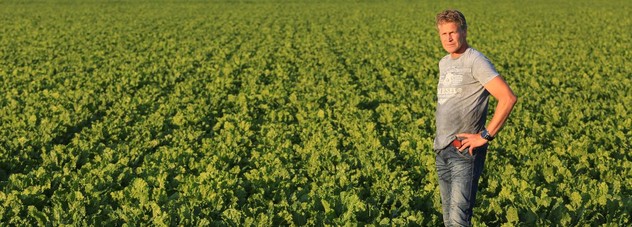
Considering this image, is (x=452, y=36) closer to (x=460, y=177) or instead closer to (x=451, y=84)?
(x=451, y=84)

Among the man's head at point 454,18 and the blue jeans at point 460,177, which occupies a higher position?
the man's head at point 454,18

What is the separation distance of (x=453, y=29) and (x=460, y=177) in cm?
117

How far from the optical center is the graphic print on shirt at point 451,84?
397 cm

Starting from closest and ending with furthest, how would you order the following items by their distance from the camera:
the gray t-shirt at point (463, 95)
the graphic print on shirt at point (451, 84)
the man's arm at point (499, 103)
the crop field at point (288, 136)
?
the man's arm at point (499, 103), the gray t-shirt at point (463, 95), the graphic print on shirt at point (451, 84), the crop field at point (288, 136)

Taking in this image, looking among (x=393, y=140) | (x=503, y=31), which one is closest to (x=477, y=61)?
(x=393, y=140)

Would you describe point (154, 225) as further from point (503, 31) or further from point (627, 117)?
point (503, 31)

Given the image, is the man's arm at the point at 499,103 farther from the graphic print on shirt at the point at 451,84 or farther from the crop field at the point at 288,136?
the crop field at the point at 288,136

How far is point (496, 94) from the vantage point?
376cm

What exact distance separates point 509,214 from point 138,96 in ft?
27.2

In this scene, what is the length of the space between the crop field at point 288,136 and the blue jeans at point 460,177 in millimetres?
703

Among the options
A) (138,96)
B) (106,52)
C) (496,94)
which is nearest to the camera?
(496,94)

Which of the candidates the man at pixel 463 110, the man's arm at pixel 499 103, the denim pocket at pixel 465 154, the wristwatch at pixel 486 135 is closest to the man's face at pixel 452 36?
the man at pixel 463 110

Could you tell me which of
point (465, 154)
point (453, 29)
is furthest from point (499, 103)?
point (453, 29)

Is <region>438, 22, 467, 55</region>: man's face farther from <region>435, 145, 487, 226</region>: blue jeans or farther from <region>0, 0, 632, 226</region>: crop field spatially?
<region>0, 0, 632, 226</region>: crop field
